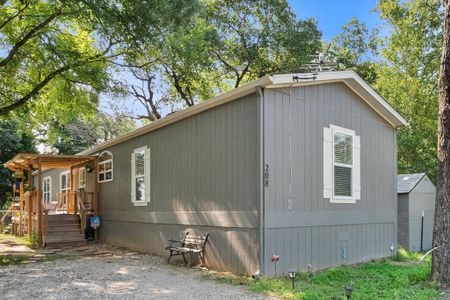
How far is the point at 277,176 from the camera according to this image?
695 cm

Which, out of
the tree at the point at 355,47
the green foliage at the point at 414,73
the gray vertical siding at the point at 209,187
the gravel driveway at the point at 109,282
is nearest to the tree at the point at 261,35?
the green foliage at the point at 414,73

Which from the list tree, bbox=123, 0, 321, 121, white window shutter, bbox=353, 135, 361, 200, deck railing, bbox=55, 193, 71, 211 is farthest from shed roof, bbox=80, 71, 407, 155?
tree, bbox=123, 0, 321, 121

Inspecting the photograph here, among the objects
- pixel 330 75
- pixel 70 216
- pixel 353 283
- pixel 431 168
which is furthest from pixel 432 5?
pixel 70 216

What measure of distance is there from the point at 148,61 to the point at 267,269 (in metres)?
7.19

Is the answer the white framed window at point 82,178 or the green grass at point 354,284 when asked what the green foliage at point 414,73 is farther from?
the white framed window at point 82,178

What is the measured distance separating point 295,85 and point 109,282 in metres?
4.51

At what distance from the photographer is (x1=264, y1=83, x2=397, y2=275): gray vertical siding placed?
22.7ft

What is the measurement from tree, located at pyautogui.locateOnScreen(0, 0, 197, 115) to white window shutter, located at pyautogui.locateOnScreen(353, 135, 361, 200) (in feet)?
14.1

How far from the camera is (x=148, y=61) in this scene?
1163 centimetres

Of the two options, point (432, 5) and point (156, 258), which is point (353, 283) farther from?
point (432, 5)

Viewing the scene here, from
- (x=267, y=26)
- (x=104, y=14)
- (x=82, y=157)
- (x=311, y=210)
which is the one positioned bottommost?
(x=311, y=210)

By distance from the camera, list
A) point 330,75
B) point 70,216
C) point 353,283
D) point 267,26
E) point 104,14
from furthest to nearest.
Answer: point 267,26 → point 70,216 → point 330,75 → point 104,14 → point 353,283

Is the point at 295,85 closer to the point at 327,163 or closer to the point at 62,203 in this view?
the point at 327,163

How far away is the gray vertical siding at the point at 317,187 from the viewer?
691 centimetres
